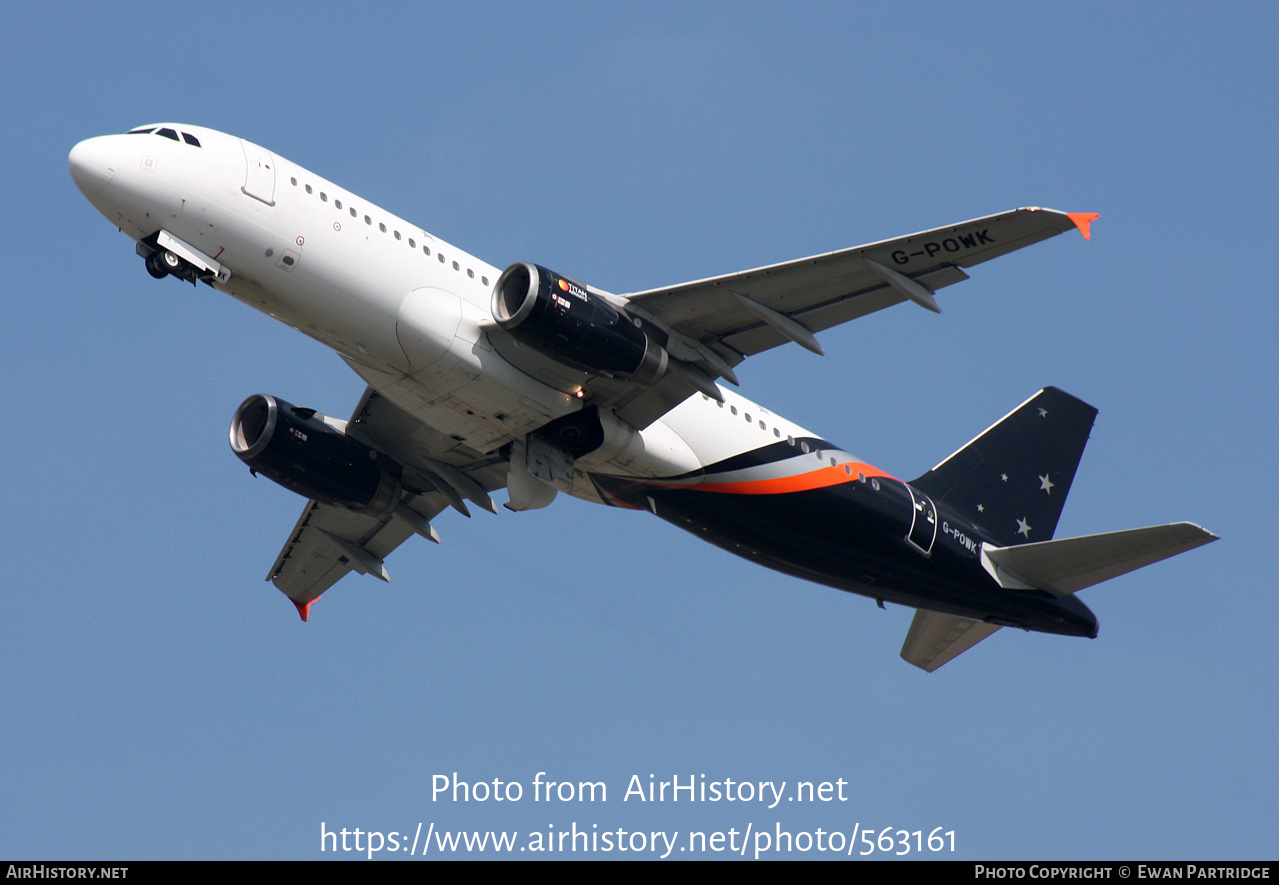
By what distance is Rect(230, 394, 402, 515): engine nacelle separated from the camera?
3183 centimetres

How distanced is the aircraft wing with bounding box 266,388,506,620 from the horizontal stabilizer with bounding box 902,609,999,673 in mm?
11438

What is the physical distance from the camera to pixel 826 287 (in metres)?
27.4

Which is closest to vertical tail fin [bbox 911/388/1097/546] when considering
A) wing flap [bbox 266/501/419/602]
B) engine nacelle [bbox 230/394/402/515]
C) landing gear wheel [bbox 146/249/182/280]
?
engine nacelle [bbox 230/394/402/515]

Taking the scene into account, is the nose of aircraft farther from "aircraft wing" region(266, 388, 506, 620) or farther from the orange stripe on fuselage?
the orange stripe on fuselage

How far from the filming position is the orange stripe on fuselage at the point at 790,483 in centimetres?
3048

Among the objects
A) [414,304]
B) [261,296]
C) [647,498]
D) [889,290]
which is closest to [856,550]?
[647,498]

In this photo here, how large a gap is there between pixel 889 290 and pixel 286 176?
12130mm

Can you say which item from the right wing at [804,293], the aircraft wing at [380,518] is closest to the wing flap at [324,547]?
the aircraft wing at [380,518]

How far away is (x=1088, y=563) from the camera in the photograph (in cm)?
3164

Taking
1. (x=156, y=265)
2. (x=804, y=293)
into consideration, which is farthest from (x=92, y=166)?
(x=804, y=293)

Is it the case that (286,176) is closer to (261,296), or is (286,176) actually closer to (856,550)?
(261,296)

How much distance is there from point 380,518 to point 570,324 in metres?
9.72
